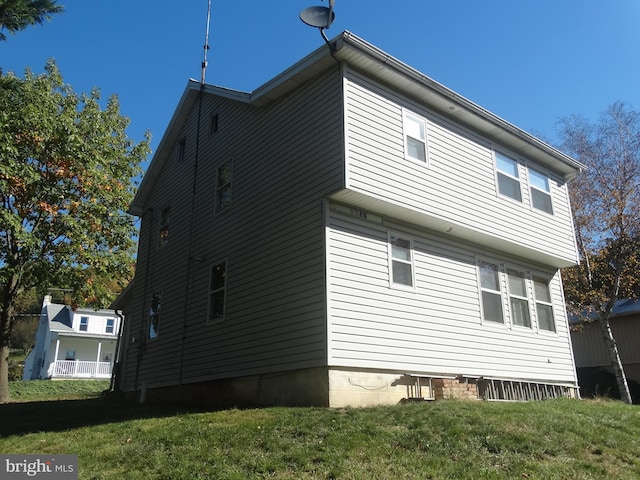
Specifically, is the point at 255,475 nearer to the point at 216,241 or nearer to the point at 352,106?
the point at 352,106

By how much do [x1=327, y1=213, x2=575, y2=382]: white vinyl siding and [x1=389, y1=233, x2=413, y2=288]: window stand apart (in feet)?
0.55

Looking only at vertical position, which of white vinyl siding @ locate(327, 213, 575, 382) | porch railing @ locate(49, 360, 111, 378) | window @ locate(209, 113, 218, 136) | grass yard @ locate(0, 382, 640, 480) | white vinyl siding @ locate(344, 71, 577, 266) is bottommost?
grass yard @ locate(0, 382, 640, 480)

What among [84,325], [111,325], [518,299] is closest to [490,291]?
[518,299]

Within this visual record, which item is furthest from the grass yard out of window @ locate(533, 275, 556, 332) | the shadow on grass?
window @ locate(533, 275, 556, 332)

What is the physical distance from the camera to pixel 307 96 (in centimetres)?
1154

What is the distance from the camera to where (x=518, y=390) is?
1224 centimetres

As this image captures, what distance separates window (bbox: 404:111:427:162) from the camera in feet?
37.9

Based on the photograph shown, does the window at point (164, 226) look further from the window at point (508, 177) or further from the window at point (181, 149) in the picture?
the window at point (508, 177)

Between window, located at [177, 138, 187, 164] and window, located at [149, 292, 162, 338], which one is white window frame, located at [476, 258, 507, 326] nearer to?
window, located at [149, 292, 162, 338]

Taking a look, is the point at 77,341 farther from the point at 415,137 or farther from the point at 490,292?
the point at 415,137

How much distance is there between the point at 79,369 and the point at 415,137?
1224 inches

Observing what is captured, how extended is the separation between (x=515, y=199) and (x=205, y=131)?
8.76 m

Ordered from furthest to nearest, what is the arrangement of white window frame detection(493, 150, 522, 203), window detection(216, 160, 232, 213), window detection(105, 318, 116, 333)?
window detection(105, 318, 116, 333) < window detection(216, 160, 232, 213) < white window frame detection(493, 150, 522, 203)

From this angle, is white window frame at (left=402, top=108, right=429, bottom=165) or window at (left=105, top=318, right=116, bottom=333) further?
window at (left=105, top=318, right=116, bottom=333)
